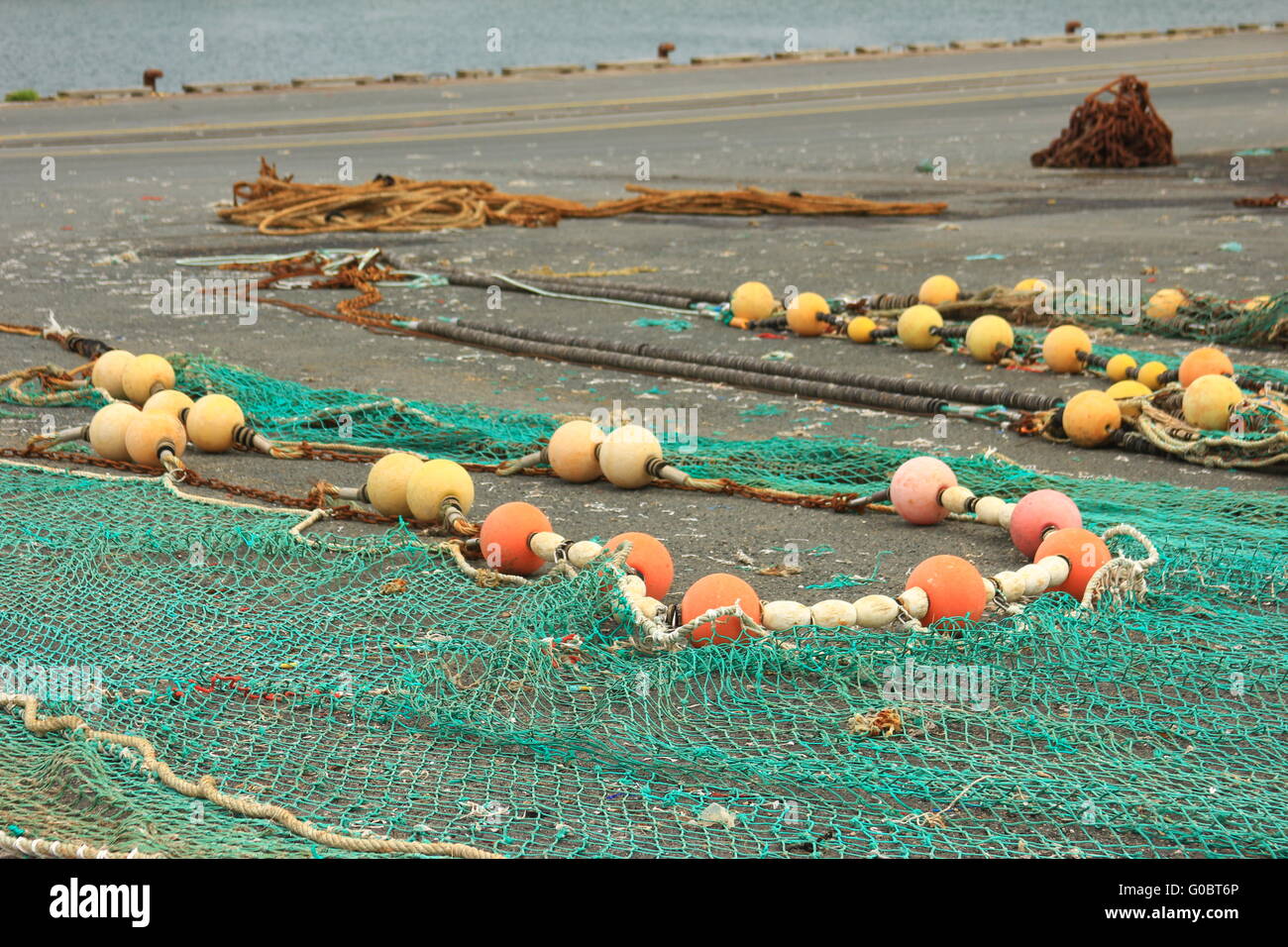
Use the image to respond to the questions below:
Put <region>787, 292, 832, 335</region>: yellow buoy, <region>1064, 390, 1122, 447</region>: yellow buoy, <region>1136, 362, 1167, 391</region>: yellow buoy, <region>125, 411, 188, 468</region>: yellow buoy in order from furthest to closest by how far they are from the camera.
Result: <region>787, 292, 832, 335</region>: yellow buoy < <region>1136, 362, 1167, 391</region>: yellow buoy < <region>1064, 390, 1122, 447</region>: yellow buoy < <region>125, 411, 188, 468</region>: yellow buoy

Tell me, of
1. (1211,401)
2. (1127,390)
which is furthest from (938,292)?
(1211,401)

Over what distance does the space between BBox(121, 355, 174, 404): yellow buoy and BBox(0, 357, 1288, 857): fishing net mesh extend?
4.55 feet

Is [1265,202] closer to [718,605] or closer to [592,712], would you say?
[718,605]

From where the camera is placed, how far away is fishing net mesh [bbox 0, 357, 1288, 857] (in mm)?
2256

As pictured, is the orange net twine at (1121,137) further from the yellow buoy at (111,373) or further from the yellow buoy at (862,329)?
the yellow buoy at (111,373)

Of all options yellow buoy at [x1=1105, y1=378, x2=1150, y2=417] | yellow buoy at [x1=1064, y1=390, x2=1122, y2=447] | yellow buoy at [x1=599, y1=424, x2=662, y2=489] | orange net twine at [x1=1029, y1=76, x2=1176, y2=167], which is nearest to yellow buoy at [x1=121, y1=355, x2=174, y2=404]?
yellow buoy at [x1=599, y1=424, x2=662, y2=489]

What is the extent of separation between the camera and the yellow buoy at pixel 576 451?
421 centimetres

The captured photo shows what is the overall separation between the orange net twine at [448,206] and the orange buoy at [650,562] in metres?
6.86

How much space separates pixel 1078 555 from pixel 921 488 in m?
0.61

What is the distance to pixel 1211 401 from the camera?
4.43m

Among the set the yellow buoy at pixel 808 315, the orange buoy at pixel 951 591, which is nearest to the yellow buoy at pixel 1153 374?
the yellow buoy at pixel 808 315

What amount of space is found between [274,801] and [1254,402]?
3338 millimetres

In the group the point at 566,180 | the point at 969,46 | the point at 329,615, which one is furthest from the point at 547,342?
the point at 969,46

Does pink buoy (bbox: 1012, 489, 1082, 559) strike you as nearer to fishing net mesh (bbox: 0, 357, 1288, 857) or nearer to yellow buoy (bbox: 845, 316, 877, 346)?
fishing net mesh (bbox: 0, 357, 1288, 857)
